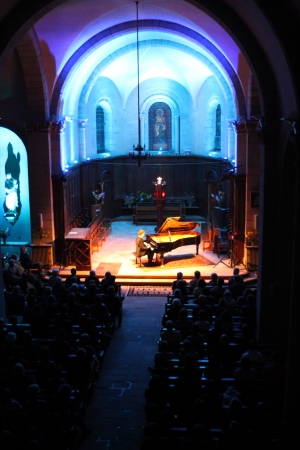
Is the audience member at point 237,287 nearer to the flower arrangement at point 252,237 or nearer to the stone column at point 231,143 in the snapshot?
the flower arrangement at point 252,237

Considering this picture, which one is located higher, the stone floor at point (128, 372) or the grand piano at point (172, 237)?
the grand piano at point (172, 237)

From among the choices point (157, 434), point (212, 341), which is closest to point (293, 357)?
point (212, 341)

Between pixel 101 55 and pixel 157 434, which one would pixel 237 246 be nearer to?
pixel 101 55

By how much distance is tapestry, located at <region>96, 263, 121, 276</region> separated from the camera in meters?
20.0

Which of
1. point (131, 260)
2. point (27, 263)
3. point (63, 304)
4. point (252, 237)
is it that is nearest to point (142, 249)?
point (131, 260)

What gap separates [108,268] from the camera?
20375mm

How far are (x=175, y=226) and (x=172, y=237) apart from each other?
0.60 m

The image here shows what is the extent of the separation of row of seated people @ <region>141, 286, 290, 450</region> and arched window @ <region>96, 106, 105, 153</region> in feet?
60.5

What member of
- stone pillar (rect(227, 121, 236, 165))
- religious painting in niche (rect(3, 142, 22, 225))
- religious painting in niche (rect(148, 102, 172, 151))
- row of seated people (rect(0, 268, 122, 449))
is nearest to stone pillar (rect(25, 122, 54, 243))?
religious painting in niche (rect(3, 142, 22, 225))

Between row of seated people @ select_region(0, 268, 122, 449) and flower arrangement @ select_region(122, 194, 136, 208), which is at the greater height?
flower arrangement @ select_region(122, 194, 136, 208)

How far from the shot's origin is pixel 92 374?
11.5 metres

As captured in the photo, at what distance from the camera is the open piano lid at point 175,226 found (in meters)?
20.9

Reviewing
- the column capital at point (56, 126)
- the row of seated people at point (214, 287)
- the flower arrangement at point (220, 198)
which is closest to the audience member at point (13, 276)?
the row of seated people at point (214, 287)

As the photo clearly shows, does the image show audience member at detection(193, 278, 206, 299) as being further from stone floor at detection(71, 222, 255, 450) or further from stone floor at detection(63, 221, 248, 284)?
stone floor at detection(63, 221, 248, 284)
